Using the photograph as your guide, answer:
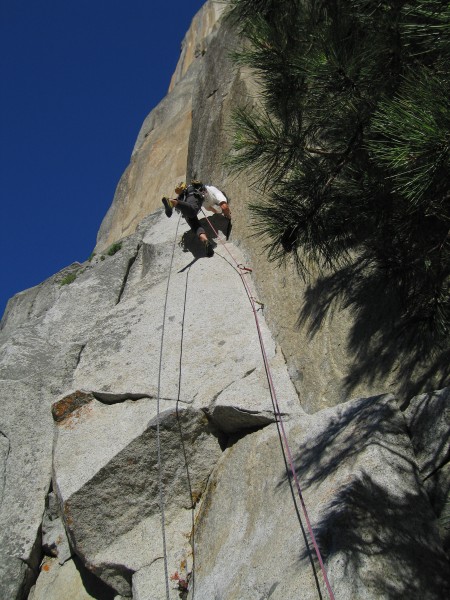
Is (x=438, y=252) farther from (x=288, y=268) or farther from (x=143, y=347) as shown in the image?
(x=143, y=347)

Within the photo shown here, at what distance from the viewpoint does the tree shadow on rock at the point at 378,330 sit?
16.6ft

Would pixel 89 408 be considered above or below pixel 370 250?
above

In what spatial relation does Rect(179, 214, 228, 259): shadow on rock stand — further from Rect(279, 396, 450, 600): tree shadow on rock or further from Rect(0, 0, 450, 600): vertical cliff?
Rect(279, 396, 450, 600): tree shadow on rock

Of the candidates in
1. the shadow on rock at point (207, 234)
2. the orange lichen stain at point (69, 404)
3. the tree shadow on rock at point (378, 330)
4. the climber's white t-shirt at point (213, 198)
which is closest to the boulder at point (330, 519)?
the tree shadow on rock at point (378, 330)

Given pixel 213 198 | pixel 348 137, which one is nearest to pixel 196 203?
pixel 213 198

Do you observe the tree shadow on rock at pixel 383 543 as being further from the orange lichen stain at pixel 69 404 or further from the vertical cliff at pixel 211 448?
the orange lichen stain at pixel 69 404

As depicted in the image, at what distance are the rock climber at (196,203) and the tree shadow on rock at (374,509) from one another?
5378 millimetres

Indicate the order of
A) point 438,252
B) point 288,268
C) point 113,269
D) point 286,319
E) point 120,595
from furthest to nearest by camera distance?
1. point 113,269
2. point 288,268
3. point 286,319
4. point 120,595
5. point 438,252

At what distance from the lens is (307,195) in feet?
16.1

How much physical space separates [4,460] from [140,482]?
2015mm

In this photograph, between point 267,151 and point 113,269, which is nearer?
point 267,151

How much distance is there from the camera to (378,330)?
228 inches

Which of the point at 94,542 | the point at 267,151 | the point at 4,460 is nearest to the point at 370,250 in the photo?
the point at 267,151

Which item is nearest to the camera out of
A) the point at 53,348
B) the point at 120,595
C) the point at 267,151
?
the point at 267,151
